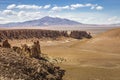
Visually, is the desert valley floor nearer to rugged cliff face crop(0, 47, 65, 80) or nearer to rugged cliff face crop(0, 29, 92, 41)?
rugged cliff face crop(0, 47, 65, 80)

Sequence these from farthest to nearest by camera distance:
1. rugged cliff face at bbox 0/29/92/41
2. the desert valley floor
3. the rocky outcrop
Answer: rugged cliff face at bbox 0/29/92/41, the desert valley floor, the rocky outcrop

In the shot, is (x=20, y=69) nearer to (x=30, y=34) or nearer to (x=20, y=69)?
(x=20, y=69)

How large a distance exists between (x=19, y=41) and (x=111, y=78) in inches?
2845

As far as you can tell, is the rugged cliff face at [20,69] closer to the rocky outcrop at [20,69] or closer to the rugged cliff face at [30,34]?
the rocky outcrop at [20,69]

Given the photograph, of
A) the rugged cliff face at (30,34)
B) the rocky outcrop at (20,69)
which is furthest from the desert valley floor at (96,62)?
the rugged cliff face at (30,34)

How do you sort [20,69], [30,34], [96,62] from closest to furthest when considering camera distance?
[20,69] → [96,62] → [30,34]

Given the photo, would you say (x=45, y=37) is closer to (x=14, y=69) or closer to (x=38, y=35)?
(x=38, y=35)

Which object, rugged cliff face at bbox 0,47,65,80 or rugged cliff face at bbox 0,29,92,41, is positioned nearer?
rugged cliff face at bbox 0,47,65,80

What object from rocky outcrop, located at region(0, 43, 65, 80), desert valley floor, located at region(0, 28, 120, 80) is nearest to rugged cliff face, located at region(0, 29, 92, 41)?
desert valley floor, located at region(0, 28, 120, 80)

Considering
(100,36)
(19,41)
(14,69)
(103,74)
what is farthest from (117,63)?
(19,41)

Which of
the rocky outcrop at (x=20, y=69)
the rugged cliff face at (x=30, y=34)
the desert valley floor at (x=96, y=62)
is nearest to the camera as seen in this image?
the rocky outcrop at (x=20, y=69)

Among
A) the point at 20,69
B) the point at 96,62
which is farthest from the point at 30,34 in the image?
the point at 20,69

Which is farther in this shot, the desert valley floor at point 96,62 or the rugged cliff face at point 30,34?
the rugged cliff face at point 30,34

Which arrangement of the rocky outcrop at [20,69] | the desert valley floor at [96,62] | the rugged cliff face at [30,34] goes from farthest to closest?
1. the rugged cliff face at [30,34]
2. the desert valley floor at [96,62]
3. the rocky outcrop at [20,69]
